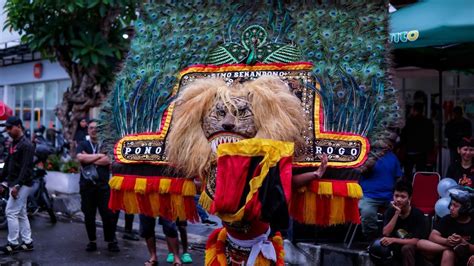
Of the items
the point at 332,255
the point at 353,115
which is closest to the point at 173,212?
the point at 353,115

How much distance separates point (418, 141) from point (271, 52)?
4.52 metres

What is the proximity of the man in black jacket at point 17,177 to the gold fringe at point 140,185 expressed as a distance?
3.40m

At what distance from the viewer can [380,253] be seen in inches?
227

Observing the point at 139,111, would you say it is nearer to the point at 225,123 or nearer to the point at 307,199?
the point at 225,123

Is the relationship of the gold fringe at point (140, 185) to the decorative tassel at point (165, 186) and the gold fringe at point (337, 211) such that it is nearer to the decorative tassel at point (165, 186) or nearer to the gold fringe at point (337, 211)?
the decorative tassel at point (165, 186)

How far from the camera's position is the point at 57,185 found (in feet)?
38.7

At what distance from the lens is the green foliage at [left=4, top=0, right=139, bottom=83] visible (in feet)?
35.2

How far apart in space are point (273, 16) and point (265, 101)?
0.88 meters

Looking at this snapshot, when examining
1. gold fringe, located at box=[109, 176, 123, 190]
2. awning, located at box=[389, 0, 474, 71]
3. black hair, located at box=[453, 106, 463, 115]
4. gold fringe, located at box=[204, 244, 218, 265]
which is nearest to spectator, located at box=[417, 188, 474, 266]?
awning, located at box=[389, 0, 474, 71]

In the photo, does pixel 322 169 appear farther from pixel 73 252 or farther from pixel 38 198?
pixel 38 198

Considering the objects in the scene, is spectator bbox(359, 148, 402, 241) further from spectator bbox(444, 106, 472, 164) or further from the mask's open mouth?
the mask's open mouth

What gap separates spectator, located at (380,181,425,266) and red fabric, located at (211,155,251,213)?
2.38 metres

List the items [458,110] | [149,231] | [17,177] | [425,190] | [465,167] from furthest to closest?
[458,110]
[17,177]
[425,190]
[149,231]
[465,167]

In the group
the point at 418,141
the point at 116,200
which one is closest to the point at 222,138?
the point at 116,200
